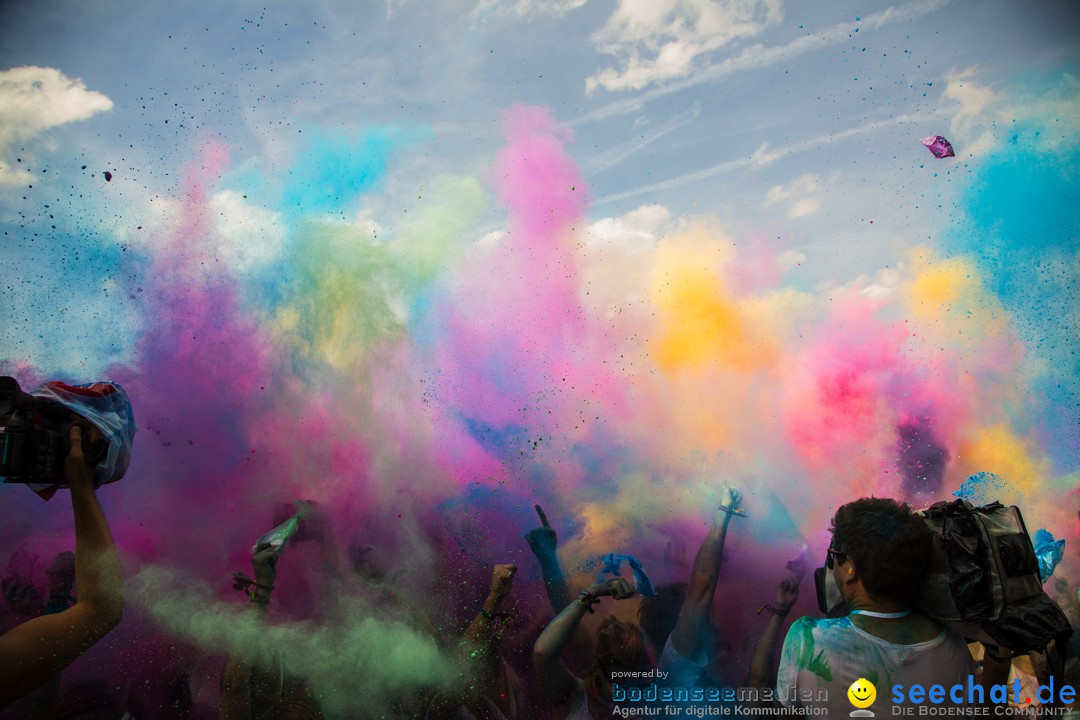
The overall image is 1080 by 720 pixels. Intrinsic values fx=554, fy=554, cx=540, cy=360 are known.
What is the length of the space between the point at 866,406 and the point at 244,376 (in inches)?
258

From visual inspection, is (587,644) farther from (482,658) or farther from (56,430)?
(56,430)

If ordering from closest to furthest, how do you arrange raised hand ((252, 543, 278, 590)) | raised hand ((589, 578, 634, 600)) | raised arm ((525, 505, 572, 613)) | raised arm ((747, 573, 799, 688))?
1. raised hand ((252, 543, 278, 590))
2. raised hand ((589, 578, 634, 600))
3. raised arm ((747, 573, 799, 688))
4. raised arm ((525, 505, 572, 613))

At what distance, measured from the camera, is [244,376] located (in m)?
5.39

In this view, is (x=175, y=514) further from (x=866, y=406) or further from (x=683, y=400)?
(x=866, y=406)

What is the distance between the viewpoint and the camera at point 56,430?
2.11 m

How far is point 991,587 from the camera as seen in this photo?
226 centimetres

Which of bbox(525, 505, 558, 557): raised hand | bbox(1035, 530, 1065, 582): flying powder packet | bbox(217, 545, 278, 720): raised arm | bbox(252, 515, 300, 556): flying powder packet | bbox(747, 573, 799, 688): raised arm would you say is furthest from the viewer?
bbox(525, 505, 558, 557): raised hand

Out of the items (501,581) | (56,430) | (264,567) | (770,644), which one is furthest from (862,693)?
(56,430)

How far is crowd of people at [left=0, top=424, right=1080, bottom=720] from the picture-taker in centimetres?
215

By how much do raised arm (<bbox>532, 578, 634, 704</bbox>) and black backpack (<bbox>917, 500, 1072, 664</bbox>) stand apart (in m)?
1.85

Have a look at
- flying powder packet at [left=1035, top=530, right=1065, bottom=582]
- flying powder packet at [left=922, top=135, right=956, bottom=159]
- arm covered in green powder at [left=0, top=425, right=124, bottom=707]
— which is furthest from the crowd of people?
flying powder packet at [left=922, top=135, right=956, bottom=159]

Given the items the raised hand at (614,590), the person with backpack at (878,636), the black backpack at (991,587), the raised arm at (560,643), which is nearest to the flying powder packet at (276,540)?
the raised arm at (560,643)

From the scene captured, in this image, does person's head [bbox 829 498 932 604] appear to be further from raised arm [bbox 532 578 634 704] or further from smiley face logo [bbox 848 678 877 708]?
raised arm [bbox 532 578 634 704]

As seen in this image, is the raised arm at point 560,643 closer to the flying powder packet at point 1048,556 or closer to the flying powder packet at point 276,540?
the flying powder packet at point 276,540
